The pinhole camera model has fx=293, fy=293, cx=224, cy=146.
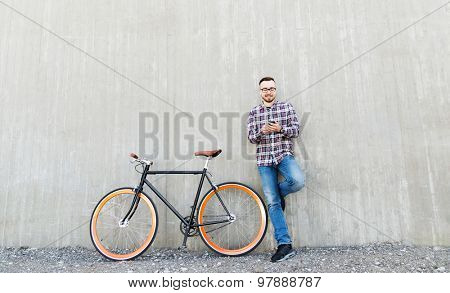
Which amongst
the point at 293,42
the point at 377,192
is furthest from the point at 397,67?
the point at 377,192

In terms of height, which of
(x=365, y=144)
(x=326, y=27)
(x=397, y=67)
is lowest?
(x=365, y=144)

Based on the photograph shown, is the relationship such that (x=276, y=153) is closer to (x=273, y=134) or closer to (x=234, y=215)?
(x=273, y=134)

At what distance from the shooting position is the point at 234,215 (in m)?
3.23

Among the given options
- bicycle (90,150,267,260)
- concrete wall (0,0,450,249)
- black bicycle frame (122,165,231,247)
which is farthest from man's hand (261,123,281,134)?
black bicycle frame (122,165,231,247)

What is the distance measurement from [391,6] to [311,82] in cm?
149

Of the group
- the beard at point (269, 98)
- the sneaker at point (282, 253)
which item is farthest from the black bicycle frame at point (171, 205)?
the beard at point (269, 98)

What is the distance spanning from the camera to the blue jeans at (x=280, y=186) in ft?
9.99

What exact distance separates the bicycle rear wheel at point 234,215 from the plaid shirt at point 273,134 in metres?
0.43

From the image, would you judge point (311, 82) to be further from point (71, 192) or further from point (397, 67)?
point (71, 192)

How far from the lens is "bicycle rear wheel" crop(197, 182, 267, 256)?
127 inches

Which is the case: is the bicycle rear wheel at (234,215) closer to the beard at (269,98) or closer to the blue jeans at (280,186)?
the blue jeans at (280,186)

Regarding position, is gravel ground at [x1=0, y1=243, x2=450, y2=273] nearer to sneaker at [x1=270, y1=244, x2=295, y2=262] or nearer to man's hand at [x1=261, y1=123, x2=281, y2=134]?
sneaker at [x1=270, y1=244, x2=295, y2=262]

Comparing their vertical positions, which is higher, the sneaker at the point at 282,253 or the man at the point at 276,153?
the man at the point at 276,153
